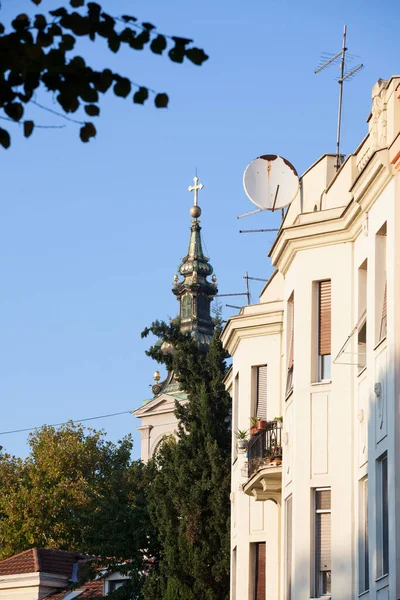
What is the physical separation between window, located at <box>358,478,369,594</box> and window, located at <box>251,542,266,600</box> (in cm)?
680

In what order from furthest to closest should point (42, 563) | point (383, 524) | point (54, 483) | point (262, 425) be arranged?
1. point (54, 483)
2. point (42, 563)
3. point (262, 425)
4. point (383, 524)

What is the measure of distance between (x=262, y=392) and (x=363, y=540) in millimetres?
8443

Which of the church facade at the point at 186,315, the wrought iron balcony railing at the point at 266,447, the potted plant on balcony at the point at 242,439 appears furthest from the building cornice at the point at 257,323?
the church facade at the point at 186,315

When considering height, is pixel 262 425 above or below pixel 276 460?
above

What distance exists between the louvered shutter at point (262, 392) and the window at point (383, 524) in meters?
9.10

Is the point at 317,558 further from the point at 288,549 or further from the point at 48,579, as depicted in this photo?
the point at 48,579

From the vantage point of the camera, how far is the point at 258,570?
27.9 meters

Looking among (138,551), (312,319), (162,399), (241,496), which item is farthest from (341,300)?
(162,399)

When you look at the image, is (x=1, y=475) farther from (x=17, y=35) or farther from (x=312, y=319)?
(x=17, y=35)

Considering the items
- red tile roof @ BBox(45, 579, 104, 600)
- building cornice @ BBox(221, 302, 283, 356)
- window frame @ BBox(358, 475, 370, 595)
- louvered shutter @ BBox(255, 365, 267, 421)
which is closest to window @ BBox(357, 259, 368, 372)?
window frame @ BBox(358, 475, 370, 595)

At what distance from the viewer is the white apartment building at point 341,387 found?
19.3m

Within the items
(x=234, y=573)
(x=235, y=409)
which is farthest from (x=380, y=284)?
(x=234, y=573)

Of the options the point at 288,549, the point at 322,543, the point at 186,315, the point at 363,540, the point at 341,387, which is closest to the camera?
the point at 363,540

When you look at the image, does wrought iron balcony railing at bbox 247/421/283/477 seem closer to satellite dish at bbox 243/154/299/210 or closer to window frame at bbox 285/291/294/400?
window frame at bbox 285/291/294/400
